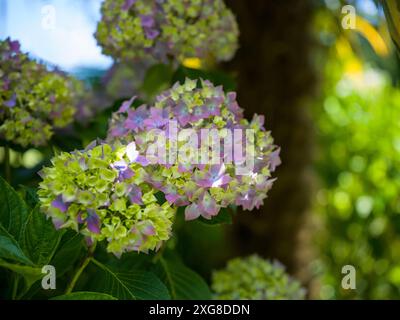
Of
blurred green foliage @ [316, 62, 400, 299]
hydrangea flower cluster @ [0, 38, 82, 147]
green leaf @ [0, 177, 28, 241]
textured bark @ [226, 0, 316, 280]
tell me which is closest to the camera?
green leaf @ [0, 177, 28, 241]

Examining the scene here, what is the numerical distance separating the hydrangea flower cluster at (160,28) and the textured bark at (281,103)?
1.62ft

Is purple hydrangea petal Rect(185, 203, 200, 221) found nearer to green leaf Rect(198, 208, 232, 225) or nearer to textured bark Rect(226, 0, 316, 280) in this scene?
green leaf Rect(198, 208, 232, 225)

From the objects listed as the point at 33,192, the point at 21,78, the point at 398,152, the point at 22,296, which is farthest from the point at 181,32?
the point at 398,152

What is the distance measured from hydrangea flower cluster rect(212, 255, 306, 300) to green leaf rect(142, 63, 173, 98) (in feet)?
1.26

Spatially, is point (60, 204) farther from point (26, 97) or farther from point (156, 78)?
point (156, 78)

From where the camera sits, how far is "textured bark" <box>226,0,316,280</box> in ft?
5.20

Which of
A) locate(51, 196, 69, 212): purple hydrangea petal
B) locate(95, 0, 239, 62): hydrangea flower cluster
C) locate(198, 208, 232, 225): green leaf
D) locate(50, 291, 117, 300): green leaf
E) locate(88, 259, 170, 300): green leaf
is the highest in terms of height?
locate(95, 0, 239, 62): hydrangea flower cluster

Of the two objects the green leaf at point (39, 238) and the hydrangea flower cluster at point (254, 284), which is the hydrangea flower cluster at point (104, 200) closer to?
the green leaf at point (39, 238)

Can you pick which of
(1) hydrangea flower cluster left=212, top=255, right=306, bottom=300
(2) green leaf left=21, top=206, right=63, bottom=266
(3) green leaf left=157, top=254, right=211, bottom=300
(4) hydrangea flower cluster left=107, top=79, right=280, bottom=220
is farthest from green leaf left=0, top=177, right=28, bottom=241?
(1) hydrangea flower cluster left=212, top=255, right=306, bottom=300

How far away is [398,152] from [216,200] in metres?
1.39

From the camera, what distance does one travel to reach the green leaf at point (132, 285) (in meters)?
0.81

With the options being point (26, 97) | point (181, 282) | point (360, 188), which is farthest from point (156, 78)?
point (360, 188)

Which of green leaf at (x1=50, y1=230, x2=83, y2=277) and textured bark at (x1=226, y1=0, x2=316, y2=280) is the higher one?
textured bark at (x1=226, y1=0, x2=316, y2=280)

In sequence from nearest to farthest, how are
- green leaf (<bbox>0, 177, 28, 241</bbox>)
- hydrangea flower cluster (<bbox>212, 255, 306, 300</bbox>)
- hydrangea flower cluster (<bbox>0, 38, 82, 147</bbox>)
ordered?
green leaf (<bbox>0, 177, 28, 241</bbox>)
hydrangea flower cluster (<bbox>0, 38, 82, 147</bbox>)
hydrangea flower cluster (<bbox>212, 255, 306, 300</bbox>)
